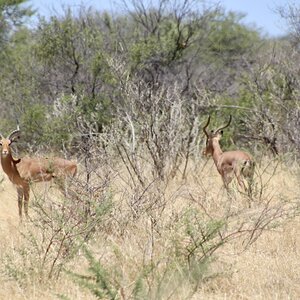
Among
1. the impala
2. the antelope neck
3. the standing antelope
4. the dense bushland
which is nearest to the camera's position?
the dense bushland

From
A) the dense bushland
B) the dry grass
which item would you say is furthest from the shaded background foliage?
the dry grass

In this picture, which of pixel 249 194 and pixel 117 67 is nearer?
pixel 249 194

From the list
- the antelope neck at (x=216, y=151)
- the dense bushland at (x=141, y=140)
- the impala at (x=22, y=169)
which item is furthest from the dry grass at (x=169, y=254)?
the antelope neck at (x=216, y=151)

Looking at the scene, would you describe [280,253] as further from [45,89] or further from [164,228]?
[45,89]

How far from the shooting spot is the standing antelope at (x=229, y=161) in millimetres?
10039

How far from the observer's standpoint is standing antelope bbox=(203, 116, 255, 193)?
32.9ft

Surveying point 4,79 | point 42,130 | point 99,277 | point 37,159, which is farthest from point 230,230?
point 4,79

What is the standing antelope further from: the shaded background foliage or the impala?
the impala

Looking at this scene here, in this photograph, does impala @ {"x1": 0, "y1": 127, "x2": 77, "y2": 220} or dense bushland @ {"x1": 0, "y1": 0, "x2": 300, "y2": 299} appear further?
impala @ {"x1": 0, "y1": 127, "x2": 77, "y2": 220}

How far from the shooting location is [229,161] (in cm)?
1074

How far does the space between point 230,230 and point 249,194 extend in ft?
5.08

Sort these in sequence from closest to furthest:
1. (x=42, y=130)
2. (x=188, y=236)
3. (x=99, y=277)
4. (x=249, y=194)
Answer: (x=99, y=277)
(x=188, y=236)
(x=249, y=194)
(x=42, y=130)

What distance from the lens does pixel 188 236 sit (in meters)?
5.72

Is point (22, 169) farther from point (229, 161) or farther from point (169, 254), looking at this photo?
point (169, 254)
